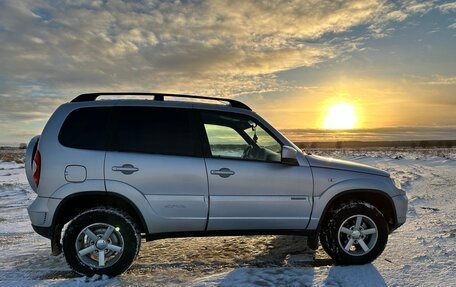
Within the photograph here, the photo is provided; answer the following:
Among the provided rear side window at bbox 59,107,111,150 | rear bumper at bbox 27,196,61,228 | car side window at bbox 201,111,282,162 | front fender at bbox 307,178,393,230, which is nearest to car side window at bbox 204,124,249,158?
car side window at bbox 201,111,282,162

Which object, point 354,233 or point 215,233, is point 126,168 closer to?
point 215,233

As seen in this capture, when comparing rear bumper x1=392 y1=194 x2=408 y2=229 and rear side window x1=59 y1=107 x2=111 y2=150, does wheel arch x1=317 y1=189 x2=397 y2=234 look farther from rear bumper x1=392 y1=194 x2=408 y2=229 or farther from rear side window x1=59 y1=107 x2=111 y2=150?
rear side window x1=59 y1=107 x2=111 y2=150

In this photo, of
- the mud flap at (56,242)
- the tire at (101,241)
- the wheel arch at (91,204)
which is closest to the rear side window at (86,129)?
the wheel arch at (91,204)

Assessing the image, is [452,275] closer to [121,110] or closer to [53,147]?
[121,110]

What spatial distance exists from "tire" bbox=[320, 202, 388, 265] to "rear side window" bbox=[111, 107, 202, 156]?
1.95m

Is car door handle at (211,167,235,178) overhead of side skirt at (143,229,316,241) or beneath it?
overhead

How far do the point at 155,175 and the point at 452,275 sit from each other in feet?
11.9

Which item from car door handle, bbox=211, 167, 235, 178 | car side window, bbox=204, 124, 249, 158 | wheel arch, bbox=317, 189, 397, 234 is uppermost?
car side window, bbox=204, 124, 249, 158

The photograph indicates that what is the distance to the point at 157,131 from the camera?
14.9 feet

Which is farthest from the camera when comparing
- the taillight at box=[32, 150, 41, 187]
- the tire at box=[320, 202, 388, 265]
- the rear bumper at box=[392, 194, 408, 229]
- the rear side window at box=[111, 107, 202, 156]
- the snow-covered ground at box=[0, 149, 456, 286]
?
the rear bumper at box=[392, 194, 408, 229]

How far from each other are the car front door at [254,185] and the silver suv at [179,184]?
0.04 ft

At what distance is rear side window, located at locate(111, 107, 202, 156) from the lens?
444 cm

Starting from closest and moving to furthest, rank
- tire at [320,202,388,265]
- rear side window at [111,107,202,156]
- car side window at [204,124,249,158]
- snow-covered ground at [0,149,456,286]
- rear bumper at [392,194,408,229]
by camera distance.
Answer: snow-covered ground at [0,149,456,286]
rear side window at [111,107,202,156]
car side window at [204,124,249,158]
tire at [320,202,388,265]
rear bumper at [392,194,408,229]

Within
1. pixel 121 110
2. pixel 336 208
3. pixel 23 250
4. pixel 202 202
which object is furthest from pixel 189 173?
pixel 23 250
